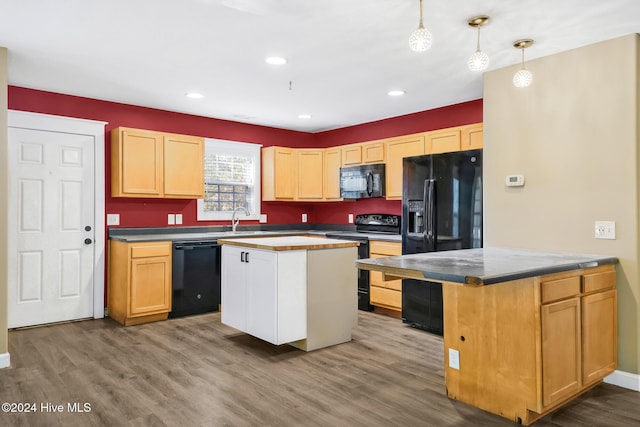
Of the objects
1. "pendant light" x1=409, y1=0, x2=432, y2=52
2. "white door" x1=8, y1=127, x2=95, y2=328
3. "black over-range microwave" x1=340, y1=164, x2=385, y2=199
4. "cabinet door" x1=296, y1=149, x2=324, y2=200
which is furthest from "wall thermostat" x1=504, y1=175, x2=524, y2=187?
"white door" x1=8, y1=127, x2=95, y2=328

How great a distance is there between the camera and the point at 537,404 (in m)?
2.37

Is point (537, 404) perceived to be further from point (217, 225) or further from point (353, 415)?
point (217, 225)

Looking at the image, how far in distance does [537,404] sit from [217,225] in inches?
173

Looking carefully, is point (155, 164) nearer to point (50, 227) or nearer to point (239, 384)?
point (50, 227)

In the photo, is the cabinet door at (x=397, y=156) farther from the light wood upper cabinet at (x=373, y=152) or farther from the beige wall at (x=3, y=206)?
the beige wall at (x=3, y=206)

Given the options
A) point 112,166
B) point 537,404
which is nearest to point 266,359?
point 537,404

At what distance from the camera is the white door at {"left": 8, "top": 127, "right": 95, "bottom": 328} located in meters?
4.36

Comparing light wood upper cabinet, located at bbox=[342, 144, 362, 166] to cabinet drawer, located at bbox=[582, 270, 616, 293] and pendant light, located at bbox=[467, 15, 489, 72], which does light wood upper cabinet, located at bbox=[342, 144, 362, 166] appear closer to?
pendant light, located at bbox=[467, 15, 489, 72]

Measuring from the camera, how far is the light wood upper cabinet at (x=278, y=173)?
20.2ft

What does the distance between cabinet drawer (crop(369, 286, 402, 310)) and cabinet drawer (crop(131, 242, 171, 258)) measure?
234 centimetres

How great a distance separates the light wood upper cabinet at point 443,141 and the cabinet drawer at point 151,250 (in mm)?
3032

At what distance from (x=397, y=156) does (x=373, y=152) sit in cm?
40

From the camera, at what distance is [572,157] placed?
3.28 m

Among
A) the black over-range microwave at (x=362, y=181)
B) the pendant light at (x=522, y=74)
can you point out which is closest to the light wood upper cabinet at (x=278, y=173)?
the black over-range microwave at (x=362, y=181)
